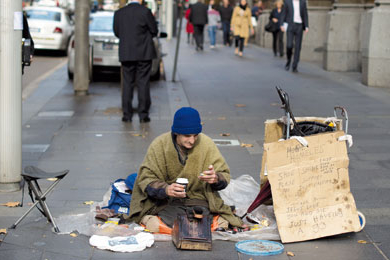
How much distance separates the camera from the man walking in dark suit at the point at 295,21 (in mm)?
17875

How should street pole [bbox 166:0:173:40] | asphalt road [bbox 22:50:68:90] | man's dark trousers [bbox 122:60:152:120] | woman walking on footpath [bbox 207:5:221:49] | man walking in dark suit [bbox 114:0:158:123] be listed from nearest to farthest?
man walking in dark suit [bbox 114:0:158:123] < man's dark trousers [bbox 122:60:152:120] < asphalt road [bbox 22:50:68:90] < woman walking on footpath [bbox 207:5:221:49] < street pole [bbox 166:0:173:40]

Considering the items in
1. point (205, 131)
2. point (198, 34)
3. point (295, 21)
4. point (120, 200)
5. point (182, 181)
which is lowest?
point (205, 131)

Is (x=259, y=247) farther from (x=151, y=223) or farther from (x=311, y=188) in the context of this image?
(x=151, y=223)

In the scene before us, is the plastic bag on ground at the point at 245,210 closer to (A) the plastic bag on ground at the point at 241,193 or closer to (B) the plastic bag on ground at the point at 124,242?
(A) the plastic bag on ground at the point at 241,193

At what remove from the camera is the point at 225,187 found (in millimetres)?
5816

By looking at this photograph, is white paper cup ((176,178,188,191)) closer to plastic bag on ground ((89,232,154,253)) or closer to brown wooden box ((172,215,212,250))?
brown wooden box ((172,215,212,250))

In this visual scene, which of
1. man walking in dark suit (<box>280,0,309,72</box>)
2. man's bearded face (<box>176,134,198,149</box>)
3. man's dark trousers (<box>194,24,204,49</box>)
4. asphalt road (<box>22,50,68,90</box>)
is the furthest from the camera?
man's dark trousers (<box>194,24,204,49</box>)

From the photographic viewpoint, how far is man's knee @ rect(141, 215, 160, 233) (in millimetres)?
5918

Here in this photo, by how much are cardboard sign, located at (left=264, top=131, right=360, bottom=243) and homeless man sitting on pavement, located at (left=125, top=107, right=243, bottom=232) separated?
1.37ft

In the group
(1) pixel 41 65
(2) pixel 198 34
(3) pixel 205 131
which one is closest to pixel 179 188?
(3) pixel 205 131

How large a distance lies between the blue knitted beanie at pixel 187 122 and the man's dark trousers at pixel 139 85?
215 inches

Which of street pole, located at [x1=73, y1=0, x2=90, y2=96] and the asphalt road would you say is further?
the asphalt road

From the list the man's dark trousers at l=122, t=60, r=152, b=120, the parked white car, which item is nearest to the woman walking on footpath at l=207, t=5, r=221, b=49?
the parked white car

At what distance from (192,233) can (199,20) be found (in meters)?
21.2
